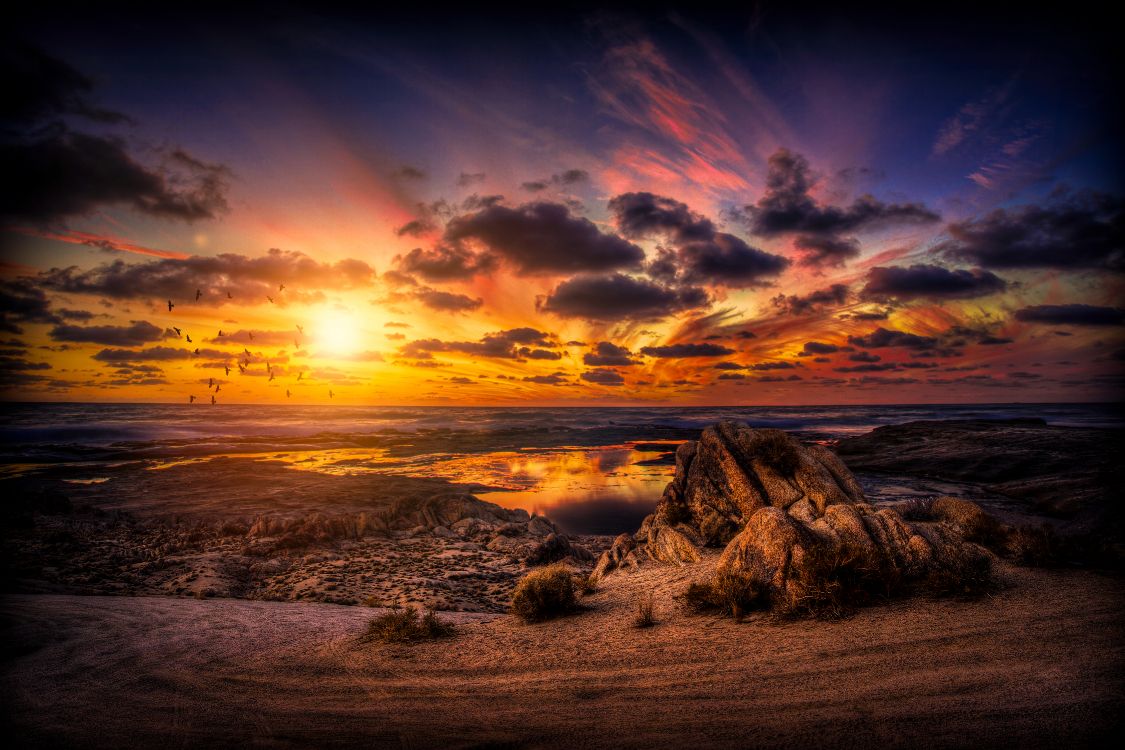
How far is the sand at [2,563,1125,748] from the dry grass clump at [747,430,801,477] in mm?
4701

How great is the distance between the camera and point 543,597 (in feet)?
28.8

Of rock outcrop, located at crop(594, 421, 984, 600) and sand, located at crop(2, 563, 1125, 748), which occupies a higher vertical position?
rock outcrop, located at crop(594, 421, 984, 600)

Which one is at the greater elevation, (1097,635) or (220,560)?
(1097,635)

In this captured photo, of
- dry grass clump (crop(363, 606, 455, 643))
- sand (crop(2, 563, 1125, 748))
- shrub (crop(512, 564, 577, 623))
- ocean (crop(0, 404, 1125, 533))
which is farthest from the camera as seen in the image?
ocean (crop(0, 404, 1125, 533))

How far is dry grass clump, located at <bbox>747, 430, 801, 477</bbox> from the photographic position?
12.4 m

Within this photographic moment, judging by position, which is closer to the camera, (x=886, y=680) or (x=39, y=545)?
(x=886, y=680)

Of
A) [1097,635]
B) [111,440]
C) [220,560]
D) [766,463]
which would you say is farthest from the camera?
[111,440]

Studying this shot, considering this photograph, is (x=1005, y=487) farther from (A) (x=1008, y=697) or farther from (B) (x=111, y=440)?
(B) (x=111, y=440)

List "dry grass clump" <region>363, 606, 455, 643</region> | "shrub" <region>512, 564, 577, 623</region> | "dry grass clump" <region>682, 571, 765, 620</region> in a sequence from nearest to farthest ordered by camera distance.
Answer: "dry grass clump" <region>682, 571, 765, 620</region> → "dry grass clump" <region>363, 606, 455, 643</region> → "shrub" <region>512, 564, 577, 623</region>

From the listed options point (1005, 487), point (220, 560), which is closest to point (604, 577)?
point (220, 560)

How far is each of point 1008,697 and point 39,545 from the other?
2459 cm

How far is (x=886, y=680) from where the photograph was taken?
208 inches

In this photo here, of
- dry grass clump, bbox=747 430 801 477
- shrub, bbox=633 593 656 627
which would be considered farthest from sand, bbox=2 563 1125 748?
dry grass clump, bbox=747 430 801 477

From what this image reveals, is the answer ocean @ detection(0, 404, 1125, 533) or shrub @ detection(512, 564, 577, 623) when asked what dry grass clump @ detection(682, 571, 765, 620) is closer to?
shrub @ detection(512, 564, 577, 623)
